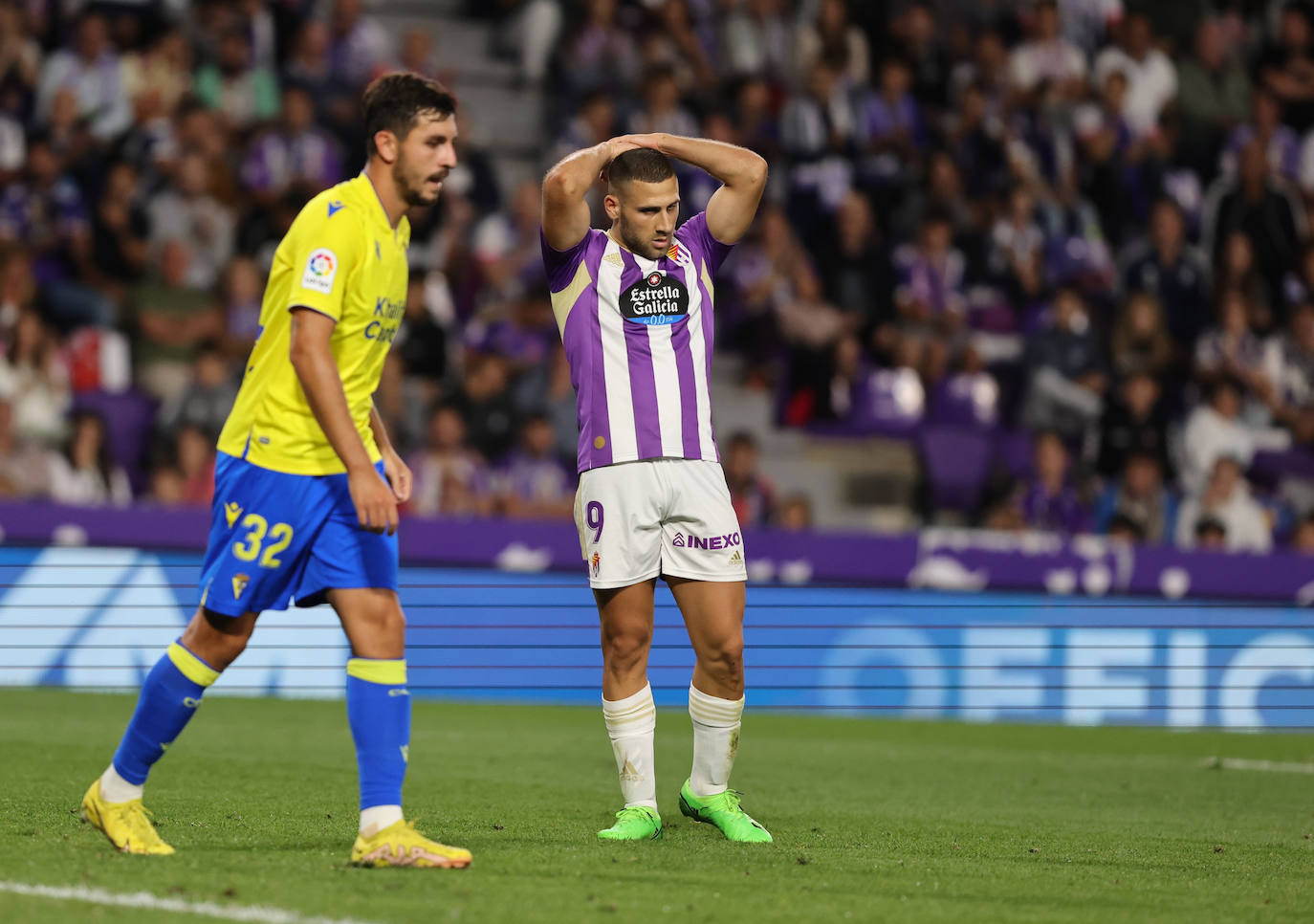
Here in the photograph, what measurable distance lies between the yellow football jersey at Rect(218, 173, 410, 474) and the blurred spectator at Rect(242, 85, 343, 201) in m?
9.89

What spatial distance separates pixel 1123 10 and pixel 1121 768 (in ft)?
41.0

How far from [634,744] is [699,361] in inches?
52.3

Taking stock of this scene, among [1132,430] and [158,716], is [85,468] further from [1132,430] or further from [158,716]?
[1132,430]

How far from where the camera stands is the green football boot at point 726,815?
19.3 ft

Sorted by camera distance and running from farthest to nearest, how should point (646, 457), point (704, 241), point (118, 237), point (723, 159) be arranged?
point (118, 237)
point (704, 241)
point (723, 159)
point (646, 457)

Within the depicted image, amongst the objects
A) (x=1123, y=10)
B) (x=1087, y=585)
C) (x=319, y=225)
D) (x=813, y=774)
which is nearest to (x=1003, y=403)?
(x=1087, y=585)

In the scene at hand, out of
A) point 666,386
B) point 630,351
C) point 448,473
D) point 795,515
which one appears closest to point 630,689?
point 666,386

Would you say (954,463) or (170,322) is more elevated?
(170,322)

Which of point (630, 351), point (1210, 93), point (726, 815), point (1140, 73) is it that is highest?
point (1140, 73)

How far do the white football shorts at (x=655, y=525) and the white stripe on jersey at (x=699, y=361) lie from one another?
90mm

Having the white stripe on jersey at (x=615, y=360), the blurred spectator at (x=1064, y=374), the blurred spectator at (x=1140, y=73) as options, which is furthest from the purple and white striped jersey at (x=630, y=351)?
the blurred spectator at (x=1140, y=73)

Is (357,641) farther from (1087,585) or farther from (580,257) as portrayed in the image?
(1087,585)

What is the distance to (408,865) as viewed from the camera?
15.9ft

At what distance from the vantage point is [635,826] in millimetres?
5793
